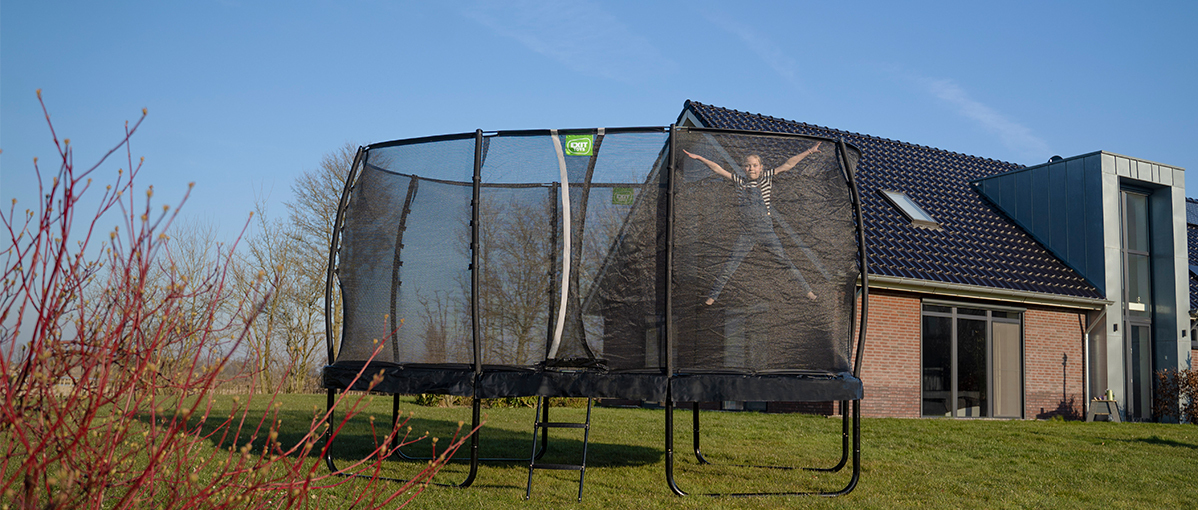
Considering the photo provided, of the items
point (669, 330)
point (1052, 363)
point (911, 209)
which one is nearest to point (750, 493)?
point (669, 330)

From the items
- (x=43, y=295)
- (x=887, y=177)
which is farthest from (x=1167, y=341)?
(x=43, y=295)

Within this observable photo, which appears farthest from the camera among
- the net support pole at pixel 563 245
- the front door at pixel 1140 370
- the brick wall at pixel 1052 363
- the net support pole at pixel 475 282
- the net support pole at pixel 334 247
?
the front door at pixel 1140 370

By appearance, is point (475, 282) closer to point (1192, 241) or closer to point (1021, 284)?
point (1021, 284)

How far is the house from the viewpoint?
505 inches

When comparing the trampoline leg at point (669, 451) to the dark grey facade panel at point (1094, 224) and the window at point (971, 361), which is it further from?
the dark grey facade panel at point (1094, 224)

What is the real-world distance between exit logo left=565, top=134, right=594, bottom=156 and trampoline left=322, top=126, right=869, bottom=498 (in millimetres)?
13

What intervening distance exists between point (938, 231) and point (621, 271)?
36.5 ft

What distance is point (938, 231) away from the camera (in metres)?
14.7

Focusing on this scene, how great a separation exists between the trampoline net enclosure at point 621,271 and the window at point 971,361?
837 cm

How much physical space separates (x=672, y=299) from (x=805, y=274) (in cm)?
94

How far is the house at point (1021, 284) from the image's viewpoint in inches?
505

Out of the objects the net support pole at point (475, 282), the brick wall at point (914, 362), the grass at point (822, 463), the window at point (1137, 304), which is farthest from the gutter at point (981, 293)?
the net support pole at point (475, 282)

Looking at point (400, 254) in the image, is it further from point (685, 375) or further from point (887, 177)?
point (887, 177)

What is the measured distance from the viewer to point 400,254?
570 cm
